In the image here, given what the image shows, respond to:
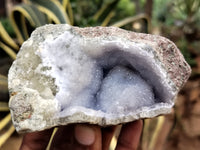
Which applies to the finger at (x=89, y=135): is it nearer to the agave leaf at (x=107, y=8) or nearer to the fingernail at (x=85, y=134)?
the fingernail at (x=85, y=134)

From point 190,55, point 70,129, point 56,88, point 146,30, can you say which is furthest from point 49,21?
point 190,55

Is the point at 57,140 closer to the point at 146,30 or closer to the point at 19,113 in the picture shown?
the point at 19,113

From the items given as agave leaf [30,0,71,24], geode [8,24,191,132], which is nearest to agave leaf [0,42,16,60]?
agave leaf [30,0,71,24]

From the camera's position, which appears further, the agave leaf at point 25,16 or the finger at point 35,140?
the agave leaf at point 25,16

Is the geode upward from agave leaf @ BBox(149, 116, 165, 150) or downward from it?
upward

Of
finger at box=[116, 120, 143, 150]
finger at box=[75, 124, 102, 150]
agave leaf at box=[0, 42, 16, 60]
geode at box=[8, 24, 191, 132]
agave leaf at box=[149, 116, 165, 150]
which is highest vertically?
geode at box=[8, 24, 191, 132]

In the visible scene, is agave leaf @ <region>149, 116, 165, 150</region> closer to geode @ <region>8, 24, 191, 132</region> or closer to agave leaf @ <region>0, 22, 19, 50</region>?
geode @ <region>8, 24, 191, 132</region>

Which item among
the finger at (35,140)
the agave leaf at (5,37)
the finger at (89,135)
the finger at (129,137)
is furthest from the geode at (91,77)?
the agave leaf at (5,37)

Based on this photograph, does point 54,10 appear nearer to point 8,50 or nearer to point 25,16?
point 25,16

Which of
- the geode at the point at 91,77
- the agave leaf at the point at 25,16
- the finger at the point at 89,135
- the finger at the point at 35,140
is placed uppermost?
the geode at the point at 91,77
